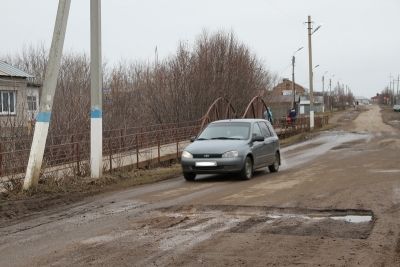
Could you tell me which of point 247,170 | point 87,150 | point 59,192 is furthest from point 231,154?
point 59,192

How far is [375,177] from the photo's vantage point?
1402cm

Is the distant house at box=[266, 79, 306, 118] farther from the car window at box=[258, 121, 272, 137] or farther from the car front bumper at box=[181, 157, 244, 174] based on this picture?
the car front bumper at box=[181, 157, 244, 174]

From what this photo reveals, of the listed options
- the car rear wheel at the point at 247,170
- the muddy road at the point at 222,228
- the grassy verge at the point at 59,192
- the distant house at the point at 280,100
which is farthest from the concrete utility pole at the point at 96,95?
the distant house at the point at 280,100

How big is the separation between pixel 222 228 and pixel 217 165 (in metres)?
6.47

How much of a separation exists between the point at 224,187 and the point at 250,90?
2403 cm

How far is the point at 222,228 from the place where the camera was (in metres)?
7.97

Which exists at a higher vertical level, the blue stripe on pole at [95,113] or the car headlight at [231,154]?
the blue stripe on pole at [95,113]

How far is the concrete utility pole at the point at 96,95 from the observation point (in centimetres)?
1396

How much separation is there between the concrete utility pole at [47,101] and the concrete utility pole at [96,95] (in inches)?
57.1

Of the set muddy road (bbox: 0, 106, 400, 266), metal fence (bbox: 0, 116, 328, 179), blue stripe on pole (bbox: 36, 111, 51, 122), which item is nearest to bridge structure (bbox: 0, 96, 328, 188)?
metal fence (bbox: 0, 116, 328, 179)

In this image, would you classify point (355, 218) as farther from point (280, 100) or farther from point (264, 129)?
point (280, 100)

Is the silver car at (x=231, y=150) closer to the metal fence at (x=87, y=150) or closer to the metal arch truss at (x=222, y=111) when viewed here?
the metal fence at (x=87, y=150)

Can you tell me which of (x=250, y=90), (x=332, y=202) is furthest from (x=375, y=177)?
(x=250, y=90)

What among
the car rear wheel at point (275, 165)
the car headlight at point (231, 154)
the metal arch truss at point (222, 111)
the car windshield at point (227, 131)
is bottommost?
the car rear wheel at point (275, 165)
